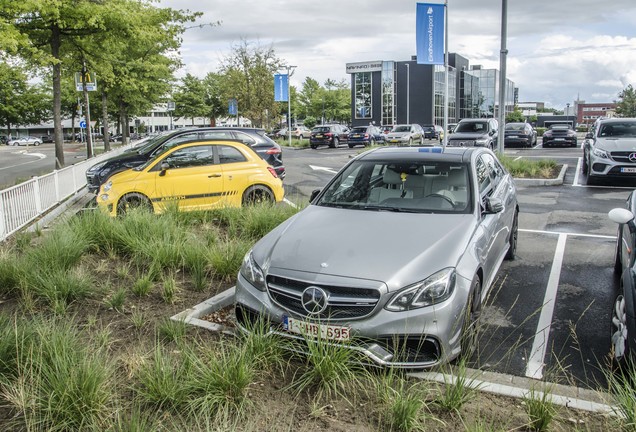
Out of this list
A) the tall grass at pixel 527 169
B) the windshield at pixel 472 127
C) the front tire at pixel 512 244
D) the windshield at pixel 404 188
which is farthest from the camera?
the windshield at pixel 472 127

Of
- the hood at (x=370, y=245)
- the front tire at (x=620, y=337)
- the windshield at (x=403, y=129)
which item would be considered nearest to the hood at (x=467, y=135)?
the windshield at (x=403, y=129)

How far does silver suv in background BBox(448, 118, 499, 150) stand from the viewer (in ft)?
73.9

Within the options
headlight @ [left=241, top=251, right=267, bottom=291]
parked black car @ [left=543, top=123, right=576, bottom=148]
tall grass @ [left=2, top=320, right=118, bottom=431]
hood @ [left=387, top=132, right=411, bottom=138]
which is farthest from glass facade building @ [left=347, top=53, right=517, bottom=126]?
tall grass @ [left=2, top=320, right=118, bottom=431]

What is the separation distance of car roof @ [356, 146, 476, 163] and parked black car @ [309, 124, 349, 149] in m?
31.1

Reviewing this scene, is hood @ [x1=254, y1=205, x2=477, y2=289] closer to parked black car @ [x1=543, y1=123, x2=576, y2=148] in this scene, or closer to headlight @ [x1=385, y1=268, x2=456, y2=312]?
headlight @ [x1=385, y1=268, x2=456, y2=312]

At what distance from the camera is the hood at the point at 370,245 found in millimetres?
4023

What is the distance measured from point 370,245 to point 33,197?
811 centimetres

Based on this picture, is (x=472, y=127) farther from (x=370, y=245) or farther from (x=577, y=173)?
(x=370, y=245)

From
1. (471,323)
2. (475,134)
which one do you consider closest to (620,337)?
(471,323)

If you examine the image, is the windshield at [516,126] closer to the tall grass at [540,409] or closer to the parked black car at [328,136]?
the parked black car at [328,136]

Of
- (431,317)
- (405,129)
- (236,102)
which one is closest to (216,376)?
(431,317)

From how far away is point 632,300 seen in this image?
3.75m

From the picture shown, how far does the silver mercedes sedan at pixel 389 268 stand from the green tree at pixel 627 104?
92.2 meters

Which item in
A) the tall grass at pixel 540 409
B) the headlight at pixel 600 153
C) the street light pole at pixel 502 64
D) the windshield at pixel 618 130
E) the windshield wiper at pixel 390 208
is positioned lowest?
the tall grass at pixel 540 409
